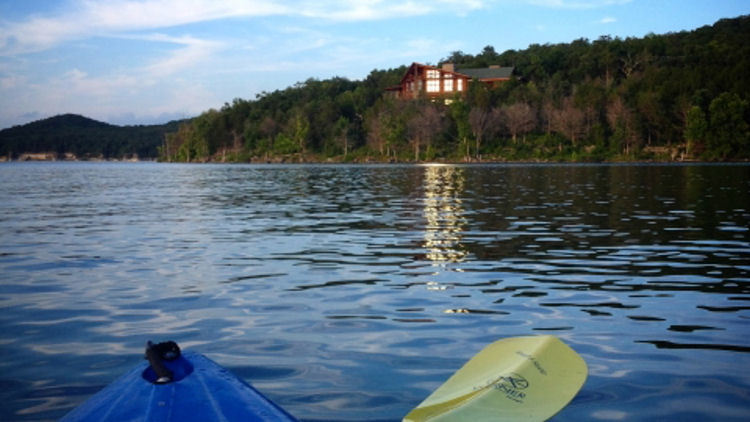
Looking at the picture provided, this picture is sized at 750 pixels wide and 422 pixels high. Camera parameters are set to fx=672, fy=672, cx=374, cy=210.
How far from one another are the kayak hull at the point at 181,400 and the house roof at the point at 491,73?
122 m

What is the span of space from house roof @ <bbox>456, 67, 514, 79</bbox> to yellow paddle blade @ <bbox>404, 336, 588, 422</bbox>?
11997cm

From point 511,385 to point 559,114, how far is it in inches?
3901

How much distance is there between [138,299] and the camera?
9.62 metres

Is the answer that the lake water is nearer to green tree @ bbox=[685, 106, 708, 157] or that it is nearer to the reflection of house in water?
the reflection of house in water

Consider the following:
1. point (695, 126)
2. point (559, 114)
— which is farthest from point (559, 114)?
point (695, 126)

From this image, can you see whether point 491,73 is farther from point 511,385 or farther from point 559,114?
point 511,385

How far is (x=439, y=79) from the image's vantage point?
4838 inches

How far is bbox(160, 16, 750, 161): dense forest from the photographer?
292 feet

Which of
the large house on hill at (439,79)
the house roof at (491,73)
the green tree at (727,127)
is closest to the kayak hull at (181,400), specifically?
the green tree at (727,127)

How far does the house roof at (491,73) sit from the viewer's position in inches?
4838

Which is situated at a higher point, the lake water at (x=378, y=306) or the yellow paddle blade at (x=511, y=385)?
the yellow paddle blade at (x=511, y=385)

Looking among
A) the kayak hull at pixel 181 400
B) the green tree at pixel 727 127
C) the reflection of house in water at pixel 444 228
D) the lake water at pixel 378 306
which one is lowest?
the lake water at pixel 378 306

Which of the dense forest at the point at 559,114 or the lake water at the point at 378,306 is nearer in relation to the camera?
the lake water at the point at 378,306

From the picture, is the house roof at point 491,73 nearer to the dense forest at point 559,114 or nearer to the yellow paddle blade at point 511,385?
the dense forest at point 559,114
